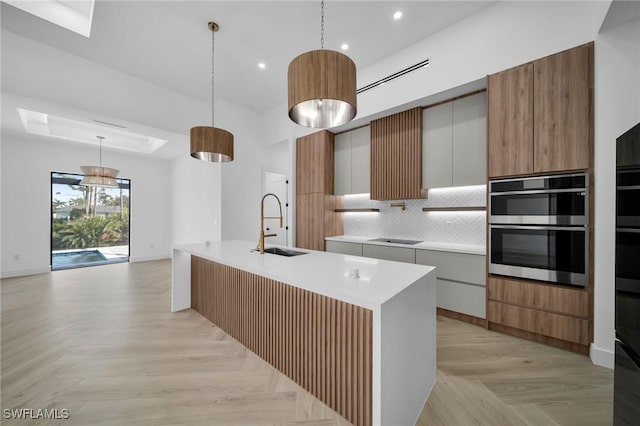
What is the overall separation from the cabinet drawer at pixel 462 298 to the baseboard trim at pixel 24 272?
25.4 feet

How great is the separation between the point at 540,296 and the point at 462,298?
687mm

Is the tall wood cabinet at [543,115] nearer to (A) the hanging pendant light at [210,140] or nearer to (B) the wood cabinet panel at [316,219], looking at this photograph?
(B) the wood cabinet panel at [316,219]

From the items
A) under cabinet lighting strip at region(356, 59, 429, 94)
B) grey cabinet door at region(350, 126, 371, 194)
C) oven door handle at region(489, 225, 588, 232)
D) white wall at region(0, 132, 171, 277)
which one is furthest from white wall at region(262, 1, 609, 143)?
white wall at region(0, 132, 171, 277)

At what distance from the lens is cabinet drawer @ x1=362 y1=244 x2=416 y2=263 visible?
3094 millimetres

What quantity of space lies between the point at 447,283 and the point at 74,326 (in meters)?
4.33

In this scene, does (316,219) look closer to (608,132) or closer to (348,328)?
(348,328)

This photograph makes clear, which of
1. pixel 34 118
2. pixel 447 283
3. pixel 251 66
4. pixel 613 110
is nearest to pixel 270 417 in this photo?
pixel 447 283

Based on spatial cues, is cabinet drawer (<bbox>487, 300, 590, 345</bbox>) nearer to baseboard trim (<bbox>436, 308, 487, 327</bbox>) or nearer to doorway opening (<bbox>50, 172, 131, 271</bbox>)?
baseboard trim (<bbox>436, 308, 487, 327</bbox>)

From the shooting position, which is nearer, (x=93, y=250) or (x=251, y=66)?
(x=251, y=66)

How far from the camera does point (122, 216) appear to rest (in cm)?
643

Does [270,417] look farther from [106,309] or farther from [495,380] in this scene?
[106,309]

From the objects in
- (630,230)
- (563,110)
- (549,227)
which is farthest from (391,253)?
(630,230)

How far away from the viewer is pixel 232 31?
9.48ft

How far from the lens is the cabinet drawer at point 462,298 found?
8.52 feet
